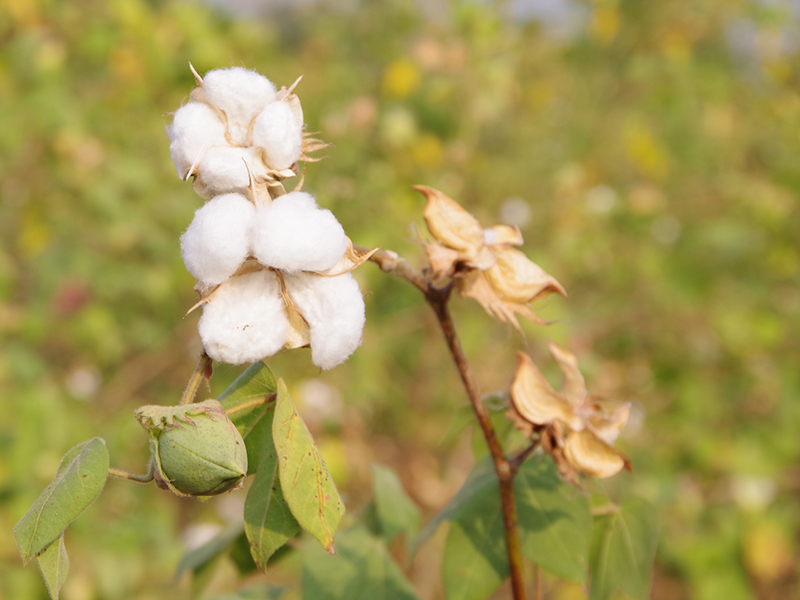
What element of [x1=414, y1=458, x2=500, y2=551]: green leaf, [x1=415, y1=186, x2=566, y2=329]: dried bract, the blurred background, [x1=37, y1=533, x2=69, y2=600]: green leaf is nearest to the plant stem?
[x1=37, y1=533, x2=69, y2=600]: green leaf

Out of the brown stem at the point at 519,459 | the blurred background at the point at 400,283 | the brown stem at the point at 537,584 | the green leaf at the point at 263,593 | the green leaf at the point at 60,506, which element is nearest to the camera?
the green leaf at the point at 60,506

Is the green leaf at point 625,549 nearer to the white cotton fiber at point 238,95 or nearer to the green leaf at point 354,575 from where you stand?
the green leaf at point 354,575

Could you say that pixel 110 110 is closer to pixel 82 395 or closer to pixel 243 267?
pixel 82 395

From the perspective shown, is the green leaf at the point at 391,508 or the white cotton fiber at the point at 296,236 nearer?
the white cotton fiber at the point at 296,236

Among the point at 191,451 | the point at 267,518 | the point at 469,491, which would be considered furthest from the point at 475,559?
the point at 191,451

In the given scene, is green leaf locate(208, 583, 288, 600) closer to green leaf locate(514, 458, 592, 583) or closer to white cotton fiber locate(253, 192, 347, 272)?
green leaf locate(514, 458, 592, 583)

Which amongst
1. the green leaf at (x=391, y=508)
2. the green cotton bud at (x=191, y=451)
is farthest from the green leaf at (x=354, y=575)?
the green cotton bud at (x=191, y=451)

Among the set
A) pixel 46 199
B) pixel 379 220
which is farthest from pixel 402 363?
pixel 46 199
